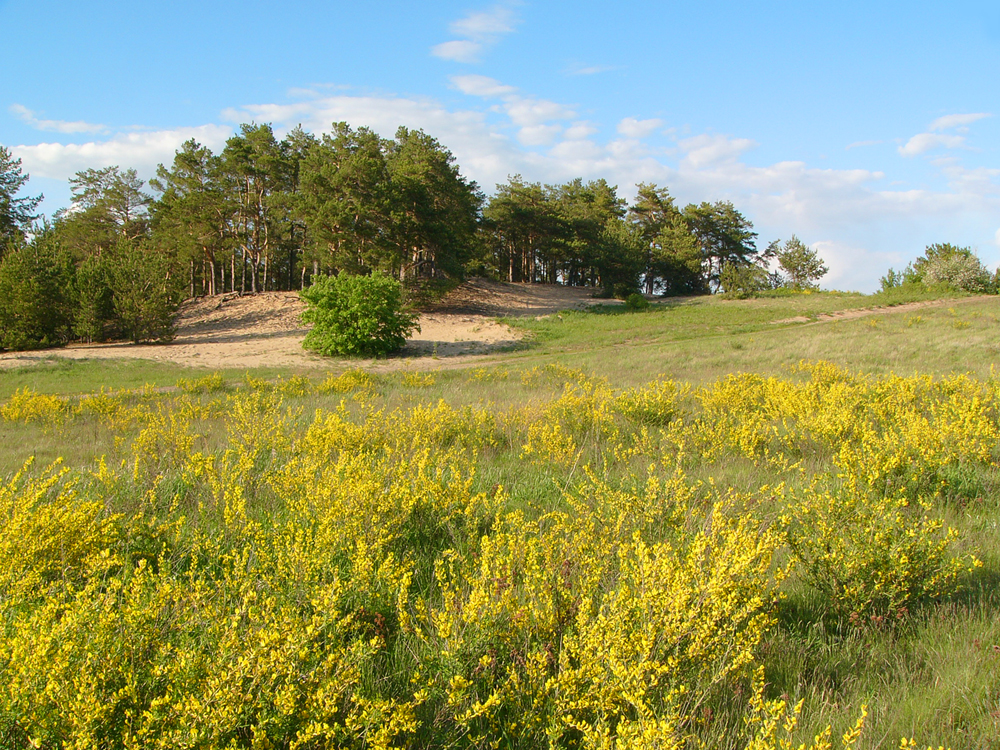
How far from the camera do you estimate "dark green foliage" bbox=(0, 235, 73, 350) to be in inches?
914

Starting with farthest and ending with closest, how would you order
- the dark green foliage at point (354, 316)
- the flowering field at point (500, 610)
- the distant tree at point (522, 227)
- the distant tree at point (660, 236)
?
the distant tree at point (660, 236) < the distant tree at point (522, 227) < the dark green foliage at point (354, 316) < the flowering field at point (500, 610)

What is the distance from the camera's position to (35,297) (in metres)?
23.8

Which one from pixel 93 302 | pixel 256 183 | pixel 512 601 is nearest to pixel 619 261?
pixel 256 183

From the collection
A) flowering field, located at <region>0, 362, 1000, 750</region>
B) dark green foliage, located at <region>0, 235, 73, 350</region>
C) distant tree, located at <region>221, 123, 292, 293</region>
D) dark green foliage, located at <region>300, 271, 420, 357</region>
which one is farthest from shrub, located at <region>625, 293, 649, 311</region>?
flowering field, located at <region>0, 362, 1000, 750</region>

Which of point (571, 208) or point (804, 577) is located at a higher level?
point (571, 208)

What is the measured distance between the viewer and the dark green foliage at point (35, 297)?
23219mm

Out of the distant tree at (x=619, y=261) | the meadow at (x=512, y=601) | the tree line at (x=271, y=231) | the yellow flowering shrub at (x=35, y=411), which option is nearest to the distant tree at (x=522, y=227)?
the tree line at (x=271, y=231)

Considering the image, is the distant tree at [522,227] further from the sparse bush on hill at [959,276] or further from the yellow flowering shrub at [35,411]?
the yellow flowering shrub at [35,411]

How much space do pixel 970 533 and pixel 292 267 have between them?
48.4 m

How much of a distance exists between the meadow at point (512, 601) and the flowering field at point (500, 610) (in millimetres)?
17

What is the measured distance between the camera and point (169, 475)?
5.43 metres

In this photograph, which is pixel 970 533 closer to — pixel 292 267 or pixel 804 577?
pixel 804 577

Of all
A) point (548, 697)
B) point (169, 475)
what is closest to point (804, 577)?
point (548, 697)

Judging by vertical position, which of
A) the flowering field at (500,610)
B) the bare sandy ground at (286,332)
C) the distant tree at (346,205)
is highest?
the distant tree at (346,205)
